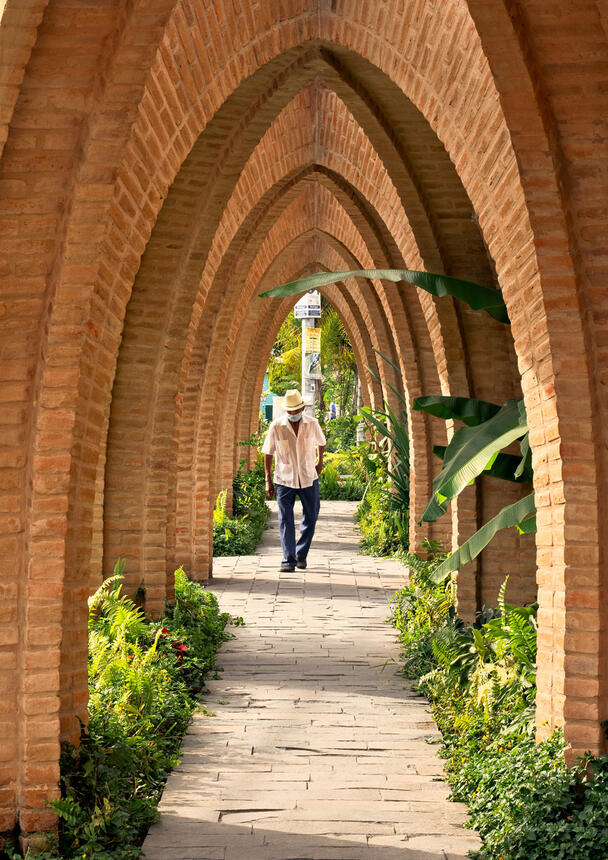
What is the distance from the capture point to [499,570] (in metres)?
7.62

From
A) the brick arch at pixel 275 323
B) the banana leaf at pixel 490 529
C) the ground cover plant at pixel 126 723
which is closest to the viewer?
the ground cover plant at pixel 126 723

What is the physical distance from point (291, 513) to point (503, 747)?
7060mm

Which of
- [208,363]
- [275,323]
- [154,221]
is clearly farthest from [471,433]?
[275,323]

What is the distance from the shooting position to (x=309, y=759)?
220 inches

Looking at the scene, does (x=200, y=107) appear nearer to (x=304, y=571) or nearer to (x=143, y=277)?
(x=143, y=277)

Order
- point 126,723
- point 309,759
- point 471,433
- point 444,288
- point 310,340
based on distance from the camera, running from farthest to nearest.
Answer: point 310,340 → point 471,433 → point 444,288 → point 309,759 → point 126,723

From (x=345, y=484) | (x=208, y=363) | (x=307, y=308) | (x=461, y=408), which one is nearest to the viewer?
(x=461, y=408)

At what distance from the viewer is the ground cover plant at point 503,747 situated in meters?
4.17

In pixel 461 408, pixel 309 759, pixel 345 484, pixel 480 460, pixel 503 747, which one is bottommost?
pixel 309 759

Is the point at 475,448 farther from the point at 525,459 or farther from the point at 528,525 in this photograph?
the point at 528,525

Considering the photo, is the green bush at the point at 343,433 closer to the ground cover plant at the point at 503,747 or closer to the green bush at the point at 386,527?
the green bush at the point at 386,527

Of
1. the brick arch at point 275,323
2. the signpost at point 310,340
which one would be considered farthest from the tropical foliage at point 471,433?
→ the signpost at point 310,340

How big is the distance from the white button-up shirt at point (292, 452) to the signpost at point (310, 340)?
1255cm

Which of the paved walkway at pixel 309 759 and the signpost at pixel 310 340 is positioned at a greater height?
the signpost at pixel 310 340
